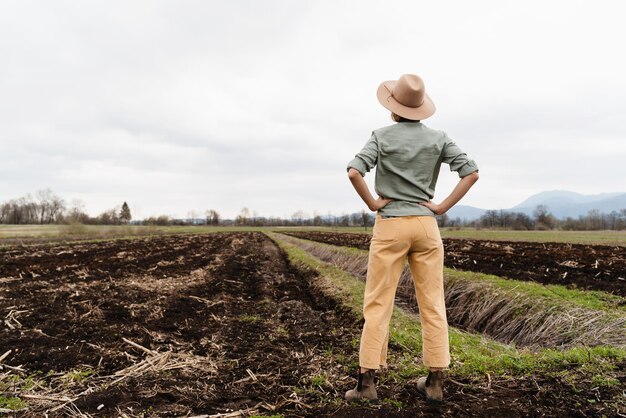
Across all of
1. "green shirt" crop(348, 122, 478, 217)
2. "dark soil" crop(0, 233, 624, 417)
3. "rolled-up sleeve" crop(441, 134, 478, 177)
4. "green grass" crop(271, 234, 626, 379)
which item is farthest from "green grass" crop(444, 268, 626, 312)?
"green shirt" crop(348, 122, 478, 217)

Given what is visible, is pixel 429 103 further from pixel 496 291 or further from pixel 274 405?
pixel 496 291

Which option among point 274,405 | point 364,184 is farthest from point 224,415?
point 364,184

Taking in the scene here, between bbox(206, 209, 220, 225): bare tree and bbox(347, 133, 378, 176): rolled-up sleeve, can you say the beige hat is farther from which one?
bbox(206, 209, 220, 225): bare tree

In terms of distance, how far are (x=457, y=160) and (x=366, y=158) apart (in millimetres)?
836

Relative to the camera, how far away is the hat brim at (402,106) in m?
3.27

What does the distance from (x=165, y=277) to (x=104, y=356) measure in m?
7.10

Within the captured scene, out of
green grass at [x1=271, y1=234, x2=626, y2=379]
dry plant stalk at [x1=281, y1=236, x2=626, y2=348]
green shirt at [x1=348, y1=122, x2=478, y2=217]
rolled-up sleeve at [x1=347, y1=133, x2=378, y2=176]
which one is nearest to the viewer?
rolled-up sleeve at [x1=347, y1=133, x2=378, y2=176]

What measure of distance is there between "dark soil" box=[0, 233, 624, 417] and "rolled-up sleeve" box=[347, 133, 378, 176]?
1954mm

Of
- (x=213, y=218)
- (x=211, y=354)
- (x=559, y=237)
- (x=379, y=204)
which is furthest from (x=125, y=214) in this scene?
(x=379, y=204)

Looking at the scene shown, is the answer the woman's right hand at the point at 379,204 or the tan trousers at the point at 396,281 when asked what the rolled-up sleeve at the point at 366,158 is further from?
the tan trousers at the point at 396,281

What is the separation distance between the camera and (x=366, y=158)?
3133 millimetres

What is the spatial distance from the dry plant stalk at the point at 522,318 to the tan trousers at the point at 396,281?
354cm

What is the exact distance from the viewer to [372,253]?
3.23 meters

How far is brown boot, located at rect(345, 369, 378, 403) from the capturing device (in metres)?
3.15
